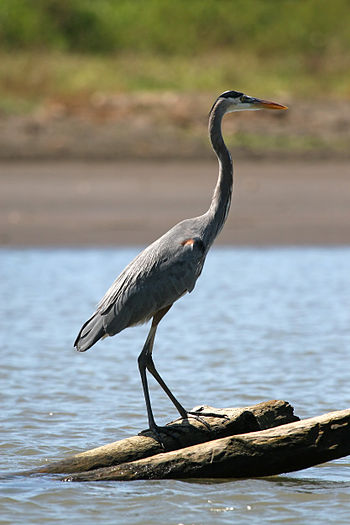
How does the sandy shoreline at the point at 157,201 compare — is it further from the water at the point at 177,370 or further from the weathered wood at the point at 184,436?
the weathered wood at the point at 184,436

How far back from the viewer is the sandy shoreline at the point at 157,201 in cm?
1188

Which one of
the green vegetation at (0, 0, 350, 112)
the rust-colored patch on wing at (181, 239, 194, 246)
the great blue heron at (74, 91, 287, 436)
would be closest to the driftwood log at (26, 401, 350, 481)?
the great blue heron at (74, 91, 287, 436)

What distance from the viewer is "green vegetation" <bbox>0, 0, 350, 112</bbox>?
18561mm

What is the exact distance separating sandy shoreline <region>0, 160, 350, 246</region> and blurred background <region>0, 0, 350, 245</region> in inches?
1.1

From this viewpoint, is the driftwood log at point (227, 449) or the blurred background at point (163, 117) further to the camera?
the blurred background at point (163, 117)

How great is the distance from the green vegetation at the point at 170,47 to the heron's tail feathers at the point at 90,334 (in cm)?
1201

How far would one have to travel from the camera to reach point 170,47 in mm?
21750

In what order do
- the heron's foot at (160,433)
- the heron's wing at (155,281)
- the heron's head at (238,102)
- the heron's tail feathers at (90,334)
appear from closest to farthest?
the heron's foot at (160,433) → the heron's tail feathers at (90,334) → the heron's wing at (155,281) → the heron's head at (238,102)

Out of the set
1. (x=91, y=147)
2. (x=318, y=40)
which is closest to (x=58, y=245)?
(x=91, y=147)

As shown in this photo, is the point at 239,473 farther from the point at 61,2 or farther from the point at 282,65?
the point at 61,2

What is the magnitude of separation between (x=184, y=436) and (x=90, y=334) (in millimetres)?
690

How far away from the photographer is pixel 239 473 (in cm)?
487

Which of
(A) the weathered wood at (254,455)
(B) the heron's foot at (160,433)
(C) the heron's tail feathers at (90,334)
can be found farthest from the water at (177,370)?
(C) the heron's tail feathers at (90,334)

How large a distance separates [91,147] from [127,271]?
10358mm
